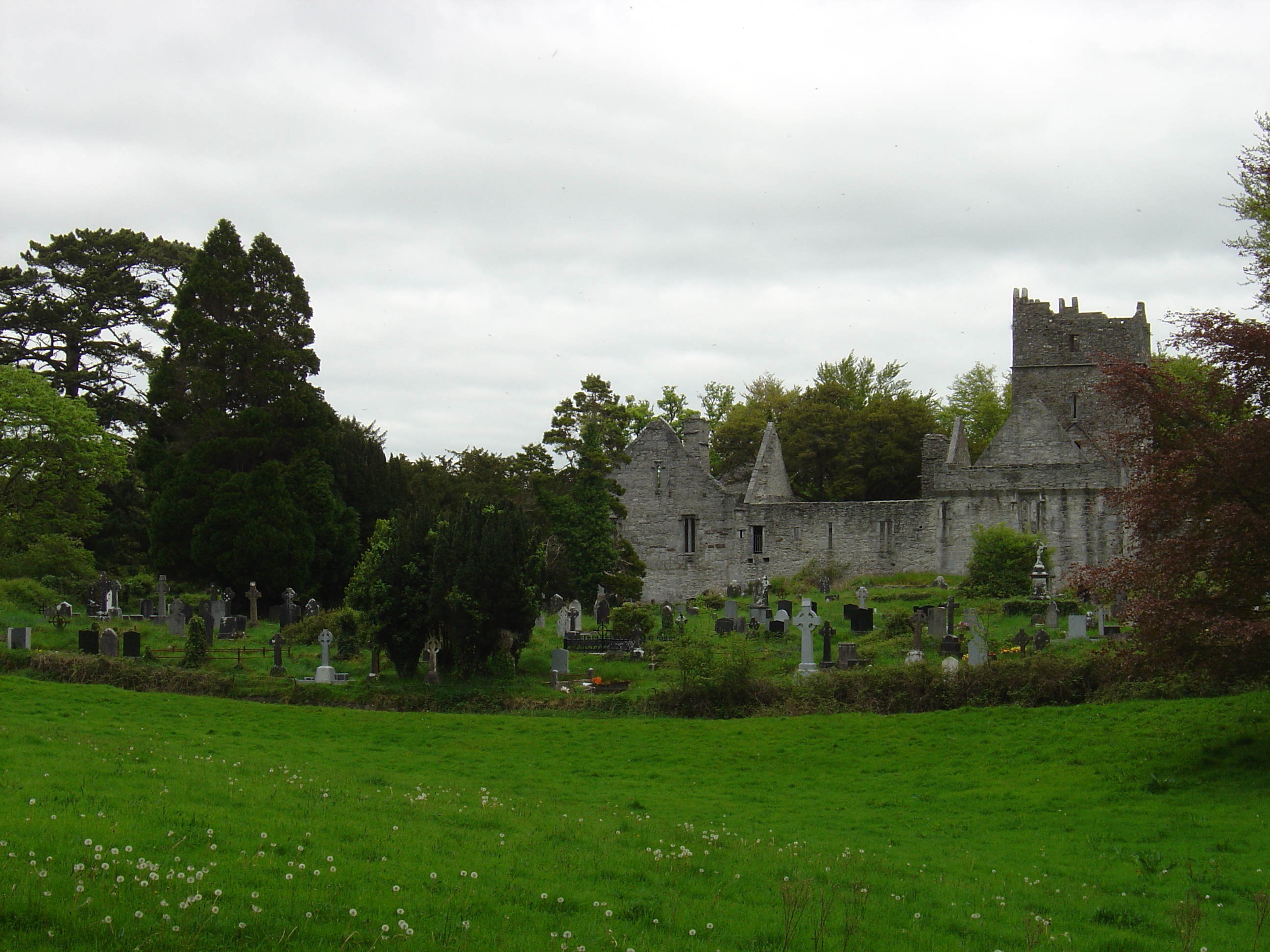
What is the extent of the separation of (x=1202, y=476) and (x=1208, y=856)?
4.48 metres

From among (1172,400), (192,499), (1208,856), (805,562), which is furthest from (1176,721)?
(192,499)

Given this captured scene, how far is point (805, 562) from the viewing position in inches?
1496

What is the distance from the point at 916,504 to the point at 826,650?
1753 centimetres

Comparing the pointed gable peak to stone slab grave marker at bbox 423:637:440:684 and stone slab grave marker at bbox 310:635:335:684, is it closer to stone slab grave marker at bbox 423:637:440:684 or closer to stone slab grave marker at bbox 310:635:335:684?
stone slab grave marker at bbox 423:637:440:684

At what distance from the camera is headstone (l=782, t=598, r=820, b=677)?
20.1 metres

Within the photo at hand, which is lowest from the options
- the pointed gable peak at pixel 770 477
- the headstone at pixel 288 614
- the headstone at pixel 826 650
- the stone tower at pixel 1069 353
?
the headstone at pixel 826 650

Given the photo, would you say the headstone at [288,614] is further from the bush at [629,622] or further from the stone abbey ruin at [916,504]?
the stone abbey ruin at [916,504]

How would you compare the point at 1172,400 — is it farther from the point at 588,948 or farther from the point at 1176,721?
the point at 588,948

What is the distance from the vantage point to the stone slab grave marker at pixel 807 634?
2012cm

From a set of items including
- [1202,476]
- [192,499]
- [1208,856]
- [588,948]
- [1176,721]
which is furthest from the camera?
[192,499]

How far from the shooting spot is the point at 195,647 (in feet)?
Answer: 72.9

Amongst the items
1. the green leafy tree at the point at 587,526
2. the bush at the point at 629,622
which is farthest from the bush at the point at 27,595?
the bush at the point at 629,622

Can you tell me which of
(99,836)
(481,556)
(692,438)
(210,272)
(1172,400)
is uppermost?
(210,272)

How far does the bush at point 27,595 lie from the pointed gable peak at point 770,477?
69.6ft
